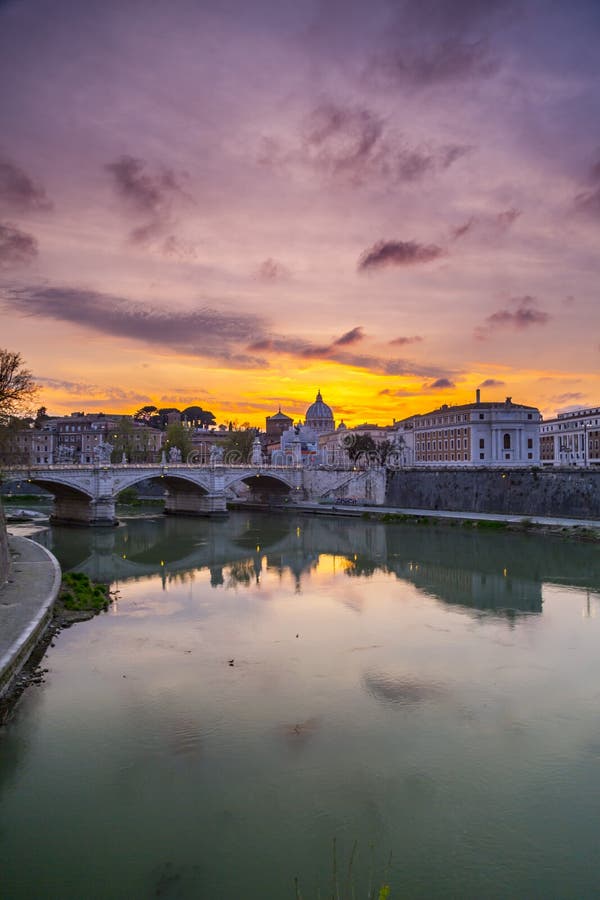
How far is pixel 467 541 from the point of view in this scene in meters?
34.2

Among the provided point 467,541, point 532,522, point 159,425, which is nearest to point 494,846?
point 467,541

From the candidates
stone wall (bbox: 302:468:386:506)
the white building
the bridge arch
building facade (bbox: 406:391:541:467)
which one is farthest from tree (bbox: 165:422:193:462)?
the white building

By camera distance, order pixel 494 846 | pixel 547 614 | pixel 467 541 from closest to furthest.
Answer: pixel 494 846 → pixel 547 614 → pixel 467 541

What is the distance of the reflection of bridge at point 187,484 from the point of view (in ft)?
136

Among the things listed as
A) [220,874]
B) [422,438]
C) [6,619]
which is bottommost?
[220,874]

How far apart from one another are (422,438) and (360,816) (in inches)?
2711

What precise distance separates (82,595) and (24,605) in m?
3.59

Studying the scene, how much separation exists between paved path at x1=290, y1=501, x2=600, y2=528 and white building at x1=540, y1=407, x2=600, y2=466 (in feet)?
83.3

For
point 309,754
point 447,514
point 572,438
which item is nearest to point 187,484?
point 447,514

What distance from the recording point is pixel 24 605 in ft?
52.0

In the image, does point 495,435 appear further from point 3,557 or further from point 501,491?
point 3,557

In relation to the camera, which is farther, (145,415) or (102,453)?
(145,415)

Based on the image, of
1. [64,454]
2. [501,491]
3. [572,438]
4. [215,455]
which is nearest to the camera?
[501,491]

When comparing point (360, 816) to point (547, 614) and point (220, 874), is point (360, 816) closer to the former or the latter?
point (220, 874)
